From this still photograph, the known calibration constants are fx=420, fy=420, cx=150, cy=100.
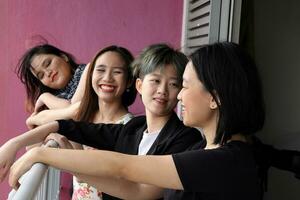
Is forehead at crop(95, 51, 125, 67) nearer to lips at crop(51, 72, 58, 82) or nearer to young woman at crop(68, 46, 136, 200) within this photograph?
young woman at crop(68, 46, 136, 200)

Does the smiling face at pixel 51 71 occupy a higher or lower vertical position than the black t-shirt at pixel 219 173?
higher

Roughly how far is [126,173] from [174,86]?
411mm

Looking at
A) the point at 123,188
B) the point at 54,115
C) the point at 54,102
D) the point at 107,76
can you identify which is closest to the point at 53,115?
the point at 54,115

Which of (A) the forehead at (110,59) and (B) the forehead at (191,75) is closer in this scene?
(B) the forehead at (191,75)

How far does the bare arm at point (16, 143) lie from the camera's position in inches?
42.3

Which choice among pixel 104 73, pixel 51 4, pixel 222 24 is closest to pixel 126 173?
pixel 104 73

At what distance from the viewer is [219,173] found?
2.66 feet

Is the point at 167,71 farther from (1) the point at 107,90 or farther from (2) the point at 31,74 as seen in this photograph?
(2) the point at 31,74

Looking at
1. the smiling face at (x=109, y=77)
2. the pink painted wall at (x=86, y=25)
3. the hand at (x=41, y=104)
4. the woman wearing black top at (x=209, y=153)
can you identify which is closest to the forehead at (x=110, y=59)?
the smiling face at (x=109, y=77)

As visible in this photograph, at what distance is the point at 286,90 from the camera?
242 cm

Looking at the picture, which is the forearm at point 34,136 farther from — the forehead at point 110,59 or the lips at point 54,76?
the lips at point 54,76

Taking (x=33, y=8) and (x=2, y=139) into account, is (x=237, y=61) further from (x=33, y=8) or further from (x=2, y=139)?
(x=2, y=139)

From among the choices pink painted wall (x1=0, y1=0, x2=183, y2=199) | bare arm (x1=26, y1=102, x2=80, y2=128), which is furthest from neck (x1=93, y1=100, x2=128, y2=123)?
pink painted wall (x1=0, y1=0, x2=183, y2=199)

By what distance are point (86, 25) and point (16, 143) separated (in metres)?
1.46
